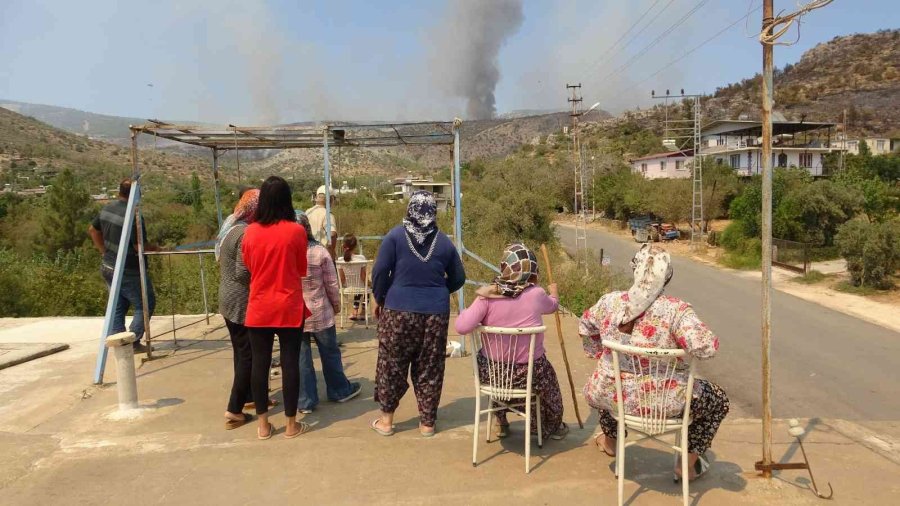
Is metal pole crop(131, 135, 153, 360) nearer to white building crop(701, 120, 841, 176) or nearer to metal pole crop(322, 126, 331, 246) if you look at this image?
metal pole crop(322, 126, 331, 246)

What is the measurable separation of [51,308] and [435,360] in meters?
18.3

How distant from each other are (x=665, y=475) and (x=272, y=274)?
2703 mm

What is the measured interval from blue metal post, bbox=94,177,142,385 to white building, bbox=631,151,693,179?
165 feet

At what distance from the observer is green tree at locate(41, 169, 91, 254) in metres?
30.0

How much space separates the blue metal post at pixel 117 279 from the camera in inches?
209

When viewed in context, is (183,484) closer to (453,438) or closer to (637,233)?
(453,438)

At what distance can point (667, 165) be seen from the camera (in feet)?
182

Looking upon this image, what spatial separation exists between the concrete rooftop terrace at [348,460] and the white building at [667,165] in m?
50.0

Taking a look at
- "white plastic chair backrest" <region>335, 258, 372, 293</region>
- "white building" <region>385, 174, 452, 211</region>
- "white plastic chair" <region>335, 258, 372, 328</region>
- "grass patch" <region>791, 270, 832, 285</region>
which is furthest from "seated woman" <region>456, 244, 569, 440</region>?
"grass patch" <region>791, 270, 832, 285</region>

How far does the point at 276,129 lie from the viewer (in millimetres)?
6312

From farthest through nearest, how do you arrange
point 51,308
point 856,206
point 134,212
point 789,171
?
point 789,171 → point 856,206 → point 51,308 → point 134,212

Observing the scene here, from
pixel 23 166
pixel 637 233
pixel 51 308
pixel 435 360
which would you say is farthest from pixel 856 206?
pixel 23 166

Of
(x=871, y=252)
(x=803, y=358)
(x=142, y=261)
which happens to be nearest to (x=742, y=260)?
(x=871, y=252)

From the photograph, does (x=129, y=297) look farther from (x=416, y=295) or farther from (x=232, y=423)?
(x=416, y=295)
